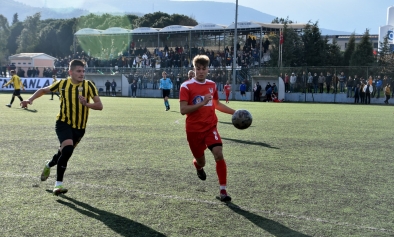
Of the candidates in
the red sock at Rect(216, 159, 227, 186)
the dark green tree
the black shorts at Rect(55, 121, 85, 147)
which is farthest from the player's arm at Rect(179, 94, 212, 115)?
the dark green tree

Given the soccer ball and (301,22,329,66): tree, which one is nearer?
the soccer ball

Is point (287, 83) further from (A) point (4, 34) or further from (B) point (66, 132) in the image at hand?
(A) point (4, 34)

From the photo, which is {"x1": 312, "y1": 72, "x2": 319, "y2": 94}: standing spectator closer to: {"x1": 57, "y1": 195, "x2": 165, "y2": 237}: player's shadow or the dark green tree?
{"x1": 57, "y1": 195, "x2": 165, "y2": 237}: player's shadow

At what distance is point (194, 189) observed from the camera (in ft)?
21.4

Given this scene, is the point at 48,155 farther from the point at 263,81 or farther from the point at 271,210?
the point at 263,81

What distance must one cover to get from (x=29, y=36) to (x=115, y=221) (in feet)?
351

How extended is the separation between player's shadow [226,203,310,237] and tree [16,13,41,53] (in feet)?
332

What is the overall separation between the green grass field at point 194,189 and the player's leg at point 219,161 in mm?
186

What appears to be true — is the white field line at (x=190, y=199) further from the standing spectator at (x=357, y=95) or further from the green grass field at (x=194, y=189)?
the standing spectator at (x=357, y=95)

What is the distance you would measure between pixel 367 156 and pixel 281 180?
128 inches

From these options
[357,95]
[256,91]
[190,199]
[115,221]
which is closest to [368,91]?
[357,95]

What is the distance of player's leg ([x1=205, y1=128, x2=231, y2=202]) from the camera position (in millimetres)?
5930

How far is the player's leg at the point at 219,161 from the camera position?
593 centimetres

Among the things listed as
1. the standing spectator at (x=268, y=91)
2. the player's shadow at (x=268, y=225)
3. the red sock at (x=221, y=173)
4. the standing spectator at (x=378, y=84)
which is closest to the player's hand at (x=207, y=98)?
the red sock at (x=221, y=173)
